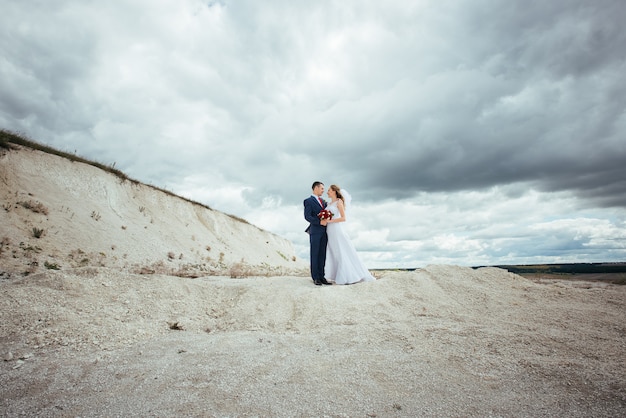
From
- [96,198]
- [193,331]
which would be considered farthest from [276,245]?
[193,331]

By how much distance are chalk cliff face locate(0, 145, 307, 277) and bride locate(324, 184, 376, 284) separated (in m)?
3.89

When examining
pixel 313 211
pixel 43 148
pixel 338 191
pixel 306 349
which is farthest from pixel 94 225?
pixel 306 349

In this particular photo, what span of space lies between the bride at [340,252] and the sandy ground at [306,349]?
943 millimetres

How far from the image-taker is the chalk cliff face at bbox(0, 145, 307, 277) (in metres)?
12.0

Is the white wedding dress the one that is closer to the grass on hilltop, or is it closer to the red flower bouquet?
the red flower bouquet

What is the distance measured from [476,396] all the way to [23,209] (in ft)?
54.1

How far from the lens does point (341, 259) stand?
937cm

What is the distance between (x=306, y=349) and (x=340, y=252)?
4.55m

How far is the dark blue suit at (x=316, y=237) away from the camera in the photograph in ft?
30.7

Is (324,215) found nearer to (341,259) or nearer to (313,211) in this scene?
(313,211)

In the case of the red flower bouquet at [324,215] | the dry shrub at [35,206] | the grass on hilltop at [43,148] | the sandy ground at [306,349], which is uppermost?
the grass on hilltop at [43,148]

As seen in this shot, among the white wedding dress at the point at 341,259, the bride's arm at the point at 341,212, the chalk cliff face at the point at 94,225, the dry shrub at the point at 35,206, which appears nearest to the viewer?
the white wedding dress at the point at 341,259

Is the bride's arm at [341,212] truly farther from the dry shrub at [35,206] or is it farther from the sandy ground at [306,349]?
the dry shrub at [35,206]

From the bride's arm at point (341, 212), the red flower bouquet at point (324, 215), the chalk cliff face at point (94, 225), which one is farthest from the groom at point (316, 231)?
the chalk cliff face at point (94, 225)
